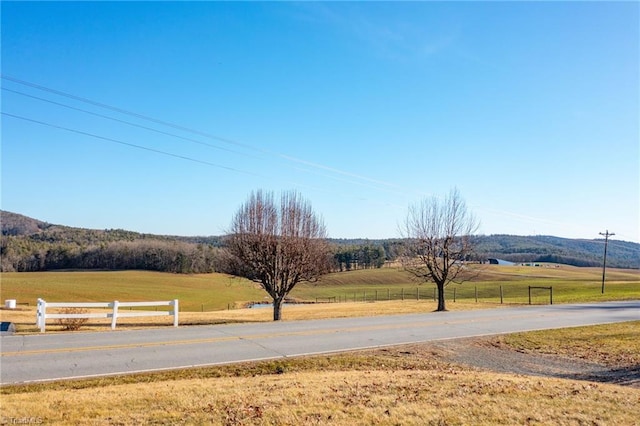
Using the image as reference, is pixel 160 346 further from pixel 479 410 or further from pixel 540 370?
pixel 540 370

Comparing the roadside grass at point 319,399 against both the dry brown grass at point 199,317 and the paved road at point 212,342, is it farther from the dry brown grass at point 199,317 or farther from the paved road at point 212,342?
the dry brown grass at point 199,317

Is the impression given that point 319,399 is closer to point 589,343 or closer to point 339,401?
point 339,401

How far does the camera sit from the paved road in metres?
10.6

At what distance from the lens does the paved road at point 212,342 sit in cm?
1057

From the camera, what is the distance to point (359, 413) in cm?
691

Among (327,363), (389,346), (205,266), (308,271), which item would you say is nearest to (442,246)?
(308,271)

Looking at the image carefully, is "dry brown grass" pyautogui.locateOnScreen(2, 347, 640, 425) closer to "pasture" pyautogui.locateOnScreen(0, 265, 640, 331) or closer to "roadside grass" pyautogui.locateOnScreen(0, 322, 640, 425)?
"roadside grass" pyautogui.locateOnScreen(0, 322, 640, 425)

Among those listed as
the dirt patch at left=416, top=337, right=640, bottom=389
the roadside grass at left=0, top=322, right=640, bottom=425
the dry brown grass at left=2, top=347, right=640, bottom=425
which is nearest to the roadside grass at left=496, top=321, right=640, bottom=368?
the dirt patch at left=416, top=337, right=640, bottom=389

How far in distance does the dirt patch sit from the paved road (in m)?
1.28

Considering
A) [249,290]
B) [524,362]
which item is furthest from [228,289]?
[524,362]

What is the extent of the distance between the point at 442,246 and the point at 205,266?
99.7 metres

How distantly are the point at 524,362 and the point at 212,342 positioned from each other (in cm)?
859

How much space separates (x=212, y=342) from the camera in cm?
1378

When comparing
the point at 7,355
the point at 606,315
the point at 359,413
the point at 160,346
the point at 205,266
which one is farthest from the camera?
the point at 205,266
